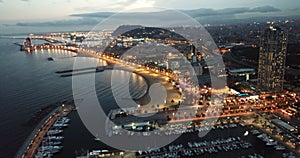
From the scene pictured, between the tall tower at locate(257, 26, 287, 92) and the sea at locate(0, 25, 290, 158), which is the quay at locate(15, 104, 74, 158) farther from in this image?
the tall tower at locate(257, 26, 287, 92)

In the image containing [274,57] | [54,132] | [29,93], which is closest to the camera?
[54,132]

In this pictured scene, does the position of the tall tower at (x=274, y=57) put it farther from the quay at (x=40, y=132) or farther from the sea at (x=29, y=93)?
the quay at (x=40, y=132)

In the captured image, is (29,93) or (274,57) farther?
(29,93)

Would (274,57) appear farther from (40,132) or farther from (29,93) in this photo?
(29,93)

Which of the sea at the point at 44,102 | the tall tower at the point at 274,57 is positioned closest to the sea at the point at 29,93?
the sea at the point at 44,102

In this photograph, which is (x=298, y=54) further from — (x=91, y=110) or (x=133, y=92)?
(x=91, y=110)

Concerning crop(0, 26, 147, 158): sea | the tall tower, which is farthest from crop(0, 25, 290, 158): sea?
the tall tower

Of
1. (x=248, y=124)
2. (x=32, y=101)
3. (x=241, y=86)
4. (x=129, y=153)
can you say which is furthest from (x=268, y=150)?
(x=32, y=101)

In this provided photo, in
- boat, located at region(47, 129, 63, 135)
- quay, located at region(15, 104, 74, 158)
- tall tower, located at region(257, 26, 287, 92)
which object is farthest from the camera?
tall tower, located at region(257, 26, 287, 92)

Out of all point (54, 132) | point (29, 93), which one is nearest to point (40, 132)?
point (54, 132)
